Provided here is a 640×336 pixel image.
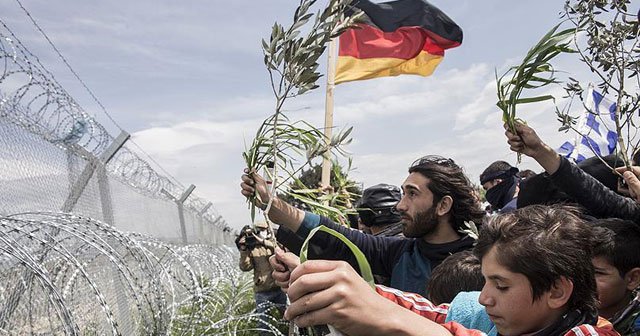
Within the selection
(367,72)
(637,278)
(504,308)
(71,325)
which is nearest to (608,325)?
(504,308)

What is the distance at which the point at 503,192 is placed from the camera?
486cm

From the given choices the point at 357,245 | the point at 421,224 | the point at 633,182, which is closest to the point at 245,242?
the point at 357,245

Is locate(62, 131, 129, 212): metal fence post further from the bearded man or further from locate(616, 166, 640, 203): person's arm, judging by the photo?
locate(616, 166, 640, 203): person's arm

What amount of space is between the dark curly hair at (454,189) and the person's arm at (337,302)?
7.24 feet

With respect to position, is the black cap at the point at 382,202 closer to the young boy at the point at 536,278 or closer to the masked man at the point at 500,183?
the masked man at the point at 500,183

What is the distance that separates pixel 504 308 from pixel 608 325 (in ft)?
0.90

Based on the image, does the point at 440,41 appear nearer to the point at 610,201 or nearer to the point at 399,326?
the point at 610,201

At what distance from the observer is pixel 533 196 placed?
9.70ft

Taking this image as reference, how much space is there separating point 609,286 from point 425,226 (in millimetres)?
889

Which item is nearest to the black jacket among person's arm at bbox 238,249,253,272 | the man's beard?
the man's beard

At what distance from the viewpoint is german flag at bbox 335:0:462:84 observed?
8188 mm

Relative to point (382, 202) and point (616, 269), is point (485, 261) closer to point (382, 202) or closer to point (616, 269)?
point (616, 269)

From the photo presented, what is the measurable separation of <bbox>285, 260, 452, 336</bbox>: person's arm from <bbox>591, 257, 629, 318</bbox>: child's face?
1.70 m

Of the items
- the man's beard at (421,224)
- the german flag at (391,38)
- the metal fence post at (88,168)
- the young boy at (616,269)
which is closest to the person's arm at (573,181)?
the young boy at (616,269)
